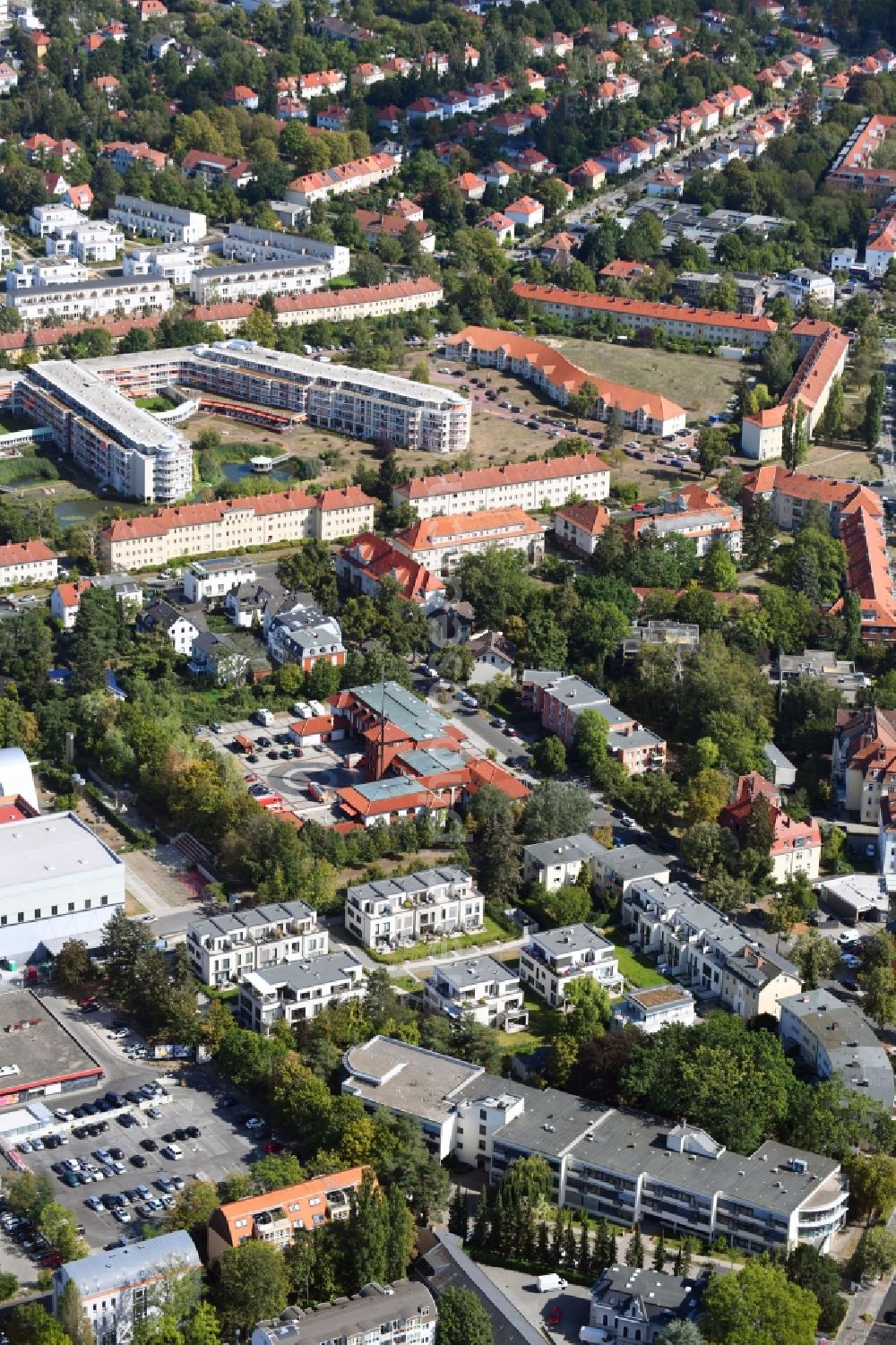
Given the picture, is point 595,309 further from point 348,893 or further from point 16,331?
point 348,893

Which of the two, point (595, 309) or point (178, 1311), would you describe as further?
point (595, 309)

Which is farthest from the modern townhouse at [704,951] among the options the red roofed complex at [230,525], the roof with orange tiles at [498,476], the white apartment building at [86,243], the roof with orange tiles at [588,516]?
the white apartment building at [86,243]

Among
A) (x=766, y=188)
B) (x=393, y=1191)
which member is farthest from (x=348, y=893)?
(x=766, y=188)

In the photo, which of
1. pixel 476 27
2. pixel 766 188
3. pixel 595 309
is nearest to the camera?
pixel 595 309

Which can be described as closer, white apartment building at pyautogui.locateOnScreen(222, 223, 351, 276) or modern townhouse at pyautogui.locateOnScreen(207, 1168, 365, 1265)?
modern townhouse at pyautogui.locateOnScreen(207, 1168, 365, 1265)

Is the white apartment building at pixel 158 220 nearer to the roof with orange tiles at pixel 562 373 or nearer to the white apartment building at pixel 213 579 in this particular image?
the roof with orange tiles at pixel 562 373

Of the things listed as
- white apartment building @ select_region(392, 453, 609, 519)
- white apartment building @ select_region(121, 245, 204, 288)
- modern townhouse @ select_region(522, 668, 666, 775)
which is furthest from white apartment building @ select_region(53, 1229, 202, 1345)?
white apartment building @ select_region(121, 245, 204, 288)

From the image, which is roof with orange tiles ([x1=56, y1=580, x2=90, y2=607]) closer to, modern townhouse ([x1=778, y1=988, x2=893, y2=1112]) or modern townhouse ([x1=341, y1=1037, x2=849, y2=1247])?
modern townhouse ([x1=341, y1=1037, x2=849, y2=1247])
